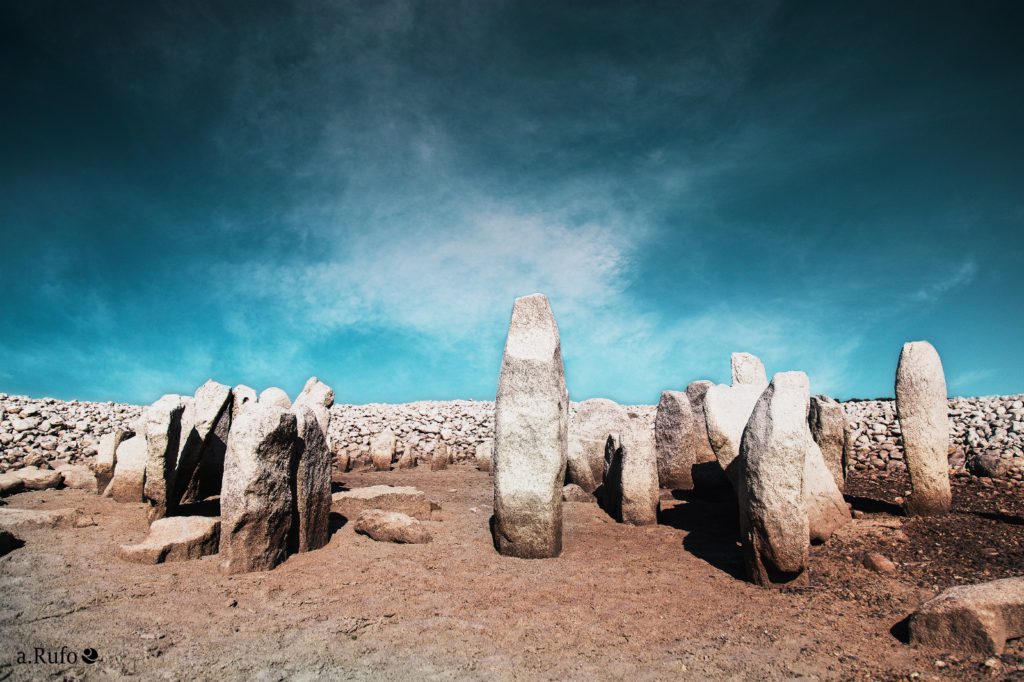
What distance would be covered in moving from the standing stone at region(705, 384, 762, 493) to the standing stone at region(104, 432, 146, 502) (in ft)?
30.5

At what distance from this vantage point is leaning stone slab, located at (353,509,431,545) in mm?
7676

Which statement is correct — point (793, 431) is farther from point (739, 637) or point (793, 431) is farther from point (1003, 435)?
point (1003, 435)

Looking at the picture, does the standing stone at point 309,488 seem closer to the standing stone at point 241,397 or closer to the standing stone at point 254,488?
the standing stone at point 254,488

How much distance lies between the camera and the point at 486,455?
15.0 metres

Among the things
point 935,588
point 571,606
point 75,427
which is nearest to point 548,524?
point 571,606

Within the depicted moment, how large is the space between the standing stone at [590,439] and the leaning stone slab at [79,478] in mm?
9447

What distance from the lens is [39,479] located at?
11969 millimetres

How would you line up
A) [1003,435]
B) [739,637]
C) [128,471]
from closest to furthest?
[739,637] < [128,471] < [1003,435]

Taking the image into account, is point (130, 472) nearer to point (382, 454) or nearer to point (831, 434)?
point (382, 454)

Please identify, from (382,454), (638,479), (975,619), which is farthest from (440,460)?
(975,619)

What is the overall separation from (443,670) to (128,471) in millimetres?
8281

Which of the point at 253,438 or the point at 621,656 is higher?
the point at 253,438

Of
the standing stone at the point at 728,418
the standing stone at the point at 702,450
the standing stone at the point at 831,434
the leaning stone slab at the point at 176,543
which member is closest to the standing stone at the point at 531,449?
the standing stone at the point at 728,418

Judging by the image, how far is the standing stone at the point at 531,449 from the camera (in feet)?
23.1
